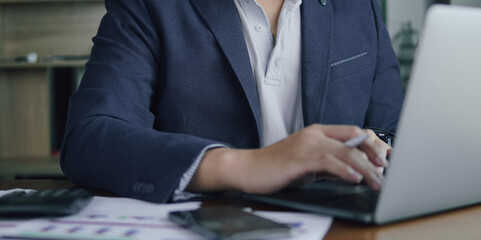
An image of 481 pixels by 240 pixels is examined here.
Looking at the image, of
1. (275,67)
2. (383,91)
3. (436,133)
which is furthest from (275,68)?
(436,133)

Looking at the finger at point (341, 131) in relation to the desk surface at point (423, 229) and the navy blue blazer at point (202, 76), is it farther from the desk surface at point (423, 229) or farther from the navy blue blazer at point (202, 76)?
the navy blue blazer at point (202, 76)

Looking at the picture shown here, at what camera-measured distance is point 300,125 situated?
48.8 inches

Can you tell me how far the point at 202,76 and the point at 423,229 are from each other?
680mm

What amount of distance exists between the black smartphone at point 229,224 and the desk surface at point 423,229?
6 cm

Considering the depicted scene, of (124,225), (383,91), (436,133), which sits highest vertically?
(436,133)

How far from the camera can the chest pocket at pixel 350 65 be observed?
1.26m

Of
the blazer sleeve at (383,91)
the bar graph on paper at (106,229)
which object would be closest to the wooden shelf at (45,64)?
the blazer sleeve at (383,91)

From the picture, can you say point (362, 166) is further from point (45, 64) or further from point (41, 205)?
point (45, 64)

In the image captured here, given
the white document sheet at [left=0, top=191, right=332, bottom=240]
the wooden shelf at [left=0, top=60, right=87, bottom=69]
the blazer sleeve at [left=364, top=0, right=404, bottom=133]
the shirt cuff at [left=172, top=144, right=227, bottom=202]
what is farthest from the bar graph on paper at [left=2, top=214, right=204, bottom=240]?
the wooden shelf at [left=0, top=60, right=87, bottom=69]

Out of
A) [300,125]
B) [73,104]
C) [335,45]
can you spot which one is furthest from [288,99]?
[73,104]

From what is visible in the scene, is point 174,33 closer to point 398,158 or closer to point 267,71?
point 267,71

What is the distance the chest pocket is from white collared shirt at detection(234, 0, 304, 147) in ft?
0.28

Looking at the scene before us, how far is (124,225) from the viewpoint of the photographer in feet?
1.93

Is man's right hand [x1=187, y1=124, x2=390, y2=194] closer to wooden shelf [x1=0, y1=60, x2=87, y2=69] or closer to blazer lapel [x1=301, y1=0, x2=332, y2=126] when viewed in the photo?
blazer lapel [x1=301, y1=0, x2=332, y2=126]
